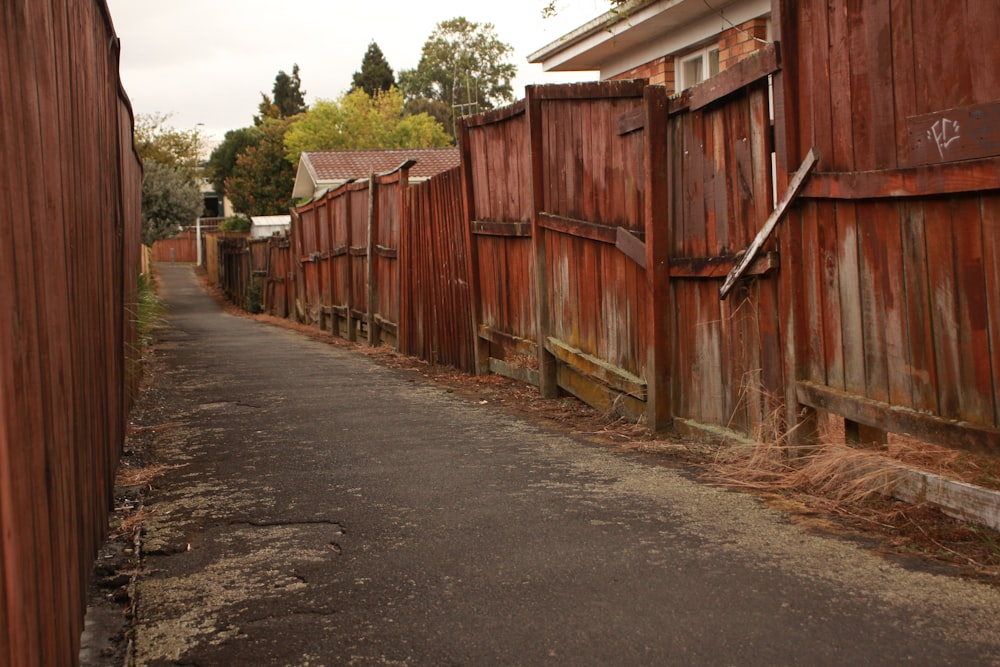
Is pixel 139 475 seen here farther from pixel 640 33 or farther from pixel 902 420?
pixel 640 33

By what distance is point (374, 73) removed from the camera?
83.6 metres

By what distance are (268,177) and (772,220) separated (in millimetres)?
55802

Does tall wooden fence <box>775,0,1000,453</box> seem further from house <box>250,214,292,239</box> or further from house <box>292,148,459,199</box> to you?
house <box>250,214,292,239</box>

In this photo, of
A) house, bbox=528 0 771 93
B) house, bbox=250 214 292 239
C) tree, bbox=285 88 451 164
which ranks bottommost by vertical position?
house, bbox=528 0 771 93

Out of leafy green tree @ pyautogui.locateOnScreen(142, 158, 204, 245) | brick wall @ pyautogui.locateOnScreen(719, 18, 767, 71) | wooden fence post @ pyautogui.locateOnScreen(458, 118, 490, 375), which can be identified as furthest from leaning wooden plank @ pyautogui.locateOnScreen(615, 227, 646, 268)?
leafy green tree @ pyautogui.locateOnScreen(142, 158, 204, 245)

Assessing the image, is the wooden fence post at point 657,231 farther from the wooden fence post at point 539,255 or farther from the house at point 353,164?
the house at point 353,164

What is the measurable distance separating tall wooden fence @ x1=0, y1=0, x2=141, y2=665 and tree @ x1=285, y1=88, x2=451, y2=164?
51702 mm

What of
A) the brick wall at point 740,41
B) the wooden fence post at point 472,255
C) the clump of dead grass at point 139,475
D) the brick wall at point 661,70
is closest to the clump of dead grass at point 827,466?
the clump of dead grass at point 139,475

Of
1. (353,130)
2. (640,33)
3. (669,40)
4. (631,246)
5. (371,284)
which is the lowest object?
(371,284)

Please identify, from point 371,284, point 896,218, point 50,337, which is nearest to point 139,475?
point 50,337

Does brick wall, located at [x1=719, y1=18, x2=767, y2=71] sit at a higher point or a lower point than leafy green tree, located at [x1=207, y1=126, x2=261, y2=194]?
lower

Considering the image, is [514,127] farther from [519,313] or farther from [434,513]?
[434,513]

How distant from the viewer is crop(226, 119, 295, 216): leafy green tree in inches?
2269

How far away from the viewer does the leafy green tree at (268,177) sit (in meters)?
57.6
